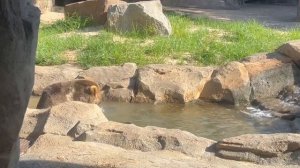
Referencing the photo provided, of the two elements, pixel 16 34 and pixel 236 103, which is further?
pixel 236 103

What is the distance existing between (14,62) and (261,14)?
15669mm

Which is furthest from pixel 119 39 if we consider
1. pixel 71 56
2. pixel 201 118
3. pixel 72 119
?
pixel 72 119

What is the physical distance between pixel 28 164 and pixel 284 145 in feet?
6.30

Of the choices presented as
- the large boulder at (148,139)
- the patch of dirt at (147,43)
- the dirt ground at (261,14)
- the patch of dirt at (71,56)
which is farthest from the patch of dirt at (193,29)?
the large boulder at (148,139)

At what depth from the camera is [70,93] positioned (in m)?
8.24

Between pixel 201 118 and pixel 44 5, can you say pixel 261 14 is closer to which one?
pixel 44 5

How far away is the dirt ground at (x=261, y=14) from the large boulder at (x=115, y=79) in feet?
17.3

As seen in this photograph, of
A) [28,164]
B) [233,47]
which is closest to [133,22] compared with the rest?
[233,47]

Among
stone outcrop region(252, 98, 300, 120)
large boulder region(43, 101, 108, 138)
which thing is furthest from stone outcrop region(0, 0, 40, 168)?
stone outcrop region(252, 98, 300, 120)

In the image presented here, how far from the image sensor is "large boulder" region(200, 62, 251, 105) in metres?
9.24

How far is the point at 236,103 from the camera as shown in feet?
30.1

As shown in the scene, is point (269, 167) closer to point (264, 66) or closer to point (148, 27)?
point (264, 66)

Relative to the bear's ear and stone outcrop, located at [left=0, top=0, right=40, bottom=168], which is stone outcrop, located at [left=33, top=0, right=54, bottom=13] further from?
stone outcrop, located at [left=0, top=0, right=40, bottom=168]

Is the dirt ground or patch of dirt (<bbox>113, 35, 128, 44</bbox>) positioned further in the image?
the dirt ground
